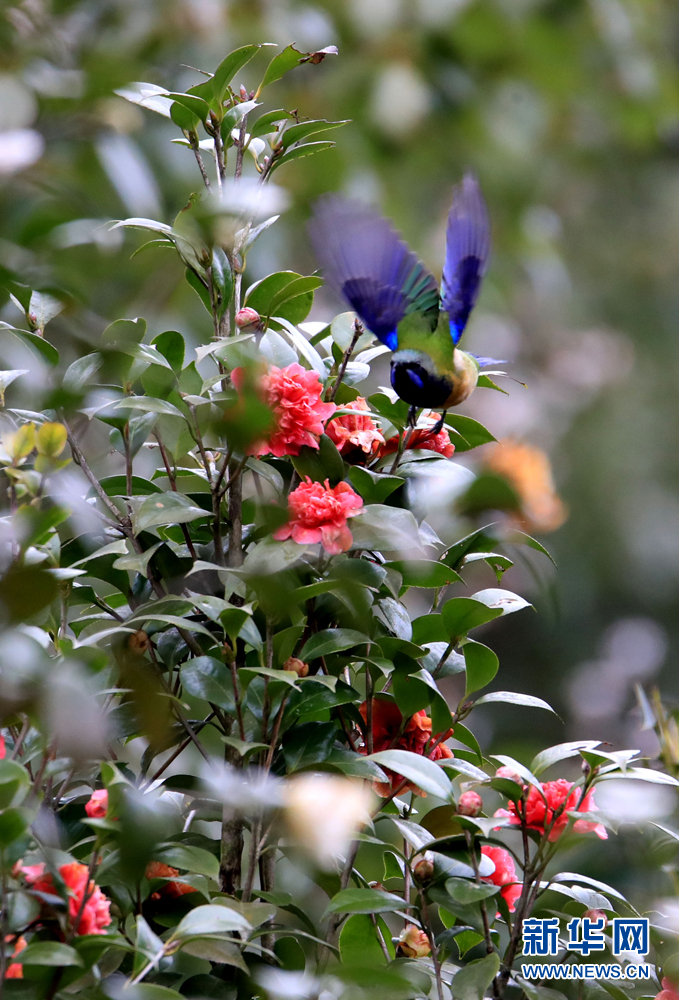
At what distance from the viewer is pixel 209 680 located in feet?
2.00

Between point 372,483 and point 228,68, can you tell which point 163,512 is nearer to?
point 372,483

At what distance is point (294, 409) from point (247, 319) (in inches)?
3.5

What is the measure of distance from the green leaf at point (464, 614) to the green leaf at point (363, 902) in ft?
0.58

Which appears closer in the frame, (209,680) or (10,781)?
(10,781)

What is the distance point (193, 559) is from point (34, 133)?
0.31 meters

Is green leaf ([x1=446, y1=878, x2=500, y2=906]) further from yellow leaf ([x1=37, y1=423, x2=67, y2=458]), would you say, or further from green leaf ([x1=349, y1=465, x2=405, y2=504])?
yellow leaf ([x1=37, y1=423, x2=67, y2=458])

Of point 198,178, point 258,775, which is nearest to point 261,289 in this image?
point 258,775

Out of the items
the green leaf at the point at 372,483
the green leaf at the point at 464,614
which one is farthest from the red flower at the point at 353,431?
the green leaf at the point at 464,614

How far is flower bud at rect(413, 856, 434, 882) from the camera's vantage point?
610mm

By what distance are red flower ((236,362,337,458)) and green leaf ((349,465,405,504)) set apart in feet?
0.14

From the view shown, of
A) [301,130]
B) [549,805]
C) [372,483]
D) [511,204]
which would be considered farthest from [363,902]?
[511,204]

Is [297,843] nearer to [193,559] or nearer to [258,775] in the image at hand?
[258,775]

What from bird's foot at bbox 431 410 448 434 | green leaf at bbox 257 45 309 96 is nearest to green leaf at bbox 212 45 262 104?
green leaf at bbox 257 45 309 96

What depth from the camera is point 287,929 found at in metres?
0.60
